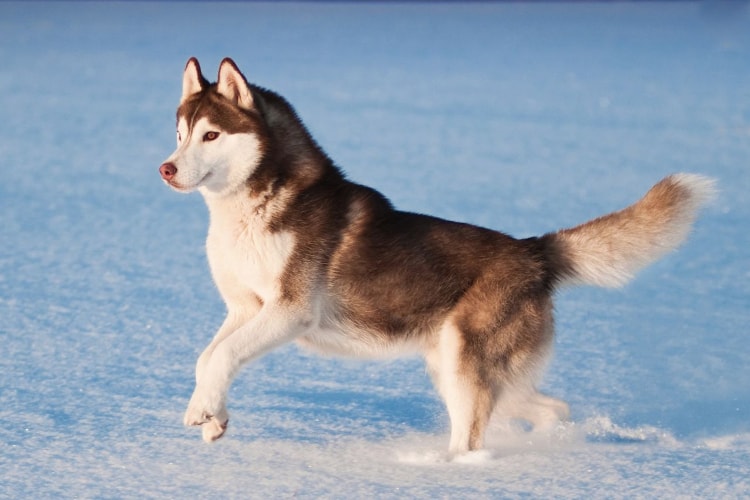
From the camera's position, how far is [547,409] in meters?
4.47

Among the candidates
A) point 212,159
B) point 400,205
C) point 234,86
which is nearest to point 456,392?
point 212,159

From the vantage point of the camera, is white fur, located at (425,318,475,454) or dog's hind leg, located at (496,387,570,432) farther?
dog's hind leg, located at (496,387,570,432)

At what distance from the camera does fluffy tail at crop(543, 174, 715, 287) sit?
4297 millimetres

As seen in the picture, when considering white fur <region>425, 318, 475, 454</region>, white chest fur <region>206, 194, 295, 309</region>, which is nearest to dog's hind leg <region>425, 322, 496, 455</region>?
white fur <region>425, 318, 475, 454</region>

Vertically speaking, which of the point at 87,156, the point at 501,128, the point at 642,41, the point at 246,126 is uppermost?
the point at 642,41

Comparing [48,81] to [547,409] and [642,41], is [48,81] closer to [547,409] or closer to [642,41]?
[642,41]

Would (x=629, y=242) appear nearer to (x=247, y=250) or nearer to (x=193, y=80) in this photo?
(x=247, y=250)

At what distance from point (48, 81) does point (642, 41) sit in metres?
7.65

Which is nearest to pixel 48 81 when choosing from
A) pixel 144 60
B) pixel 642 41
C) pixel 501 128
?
pixel 144 60

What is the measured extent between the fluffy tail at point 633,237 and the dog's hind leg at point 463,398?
502mm

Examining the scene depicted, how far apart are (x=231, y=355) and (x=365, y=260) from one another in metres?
0.60

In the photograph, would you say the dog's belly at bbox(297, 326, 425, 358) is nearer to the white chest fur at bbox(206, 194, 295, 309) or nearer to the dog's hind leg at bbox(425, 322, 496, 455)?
the dog's hind leg at bbox(425, 322, 496, 455)

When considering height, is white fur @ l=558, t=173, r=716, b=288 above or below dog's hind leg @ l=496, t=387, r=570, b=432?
above

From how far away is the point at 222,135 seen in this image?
402 centimetres
